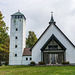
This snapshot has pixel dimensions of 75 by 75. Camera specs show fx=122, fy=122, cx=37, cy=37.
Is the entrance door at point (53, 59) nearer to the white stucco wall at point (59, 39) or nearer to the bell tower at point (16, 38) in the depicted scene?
the white stucco wall at point (59, 39)

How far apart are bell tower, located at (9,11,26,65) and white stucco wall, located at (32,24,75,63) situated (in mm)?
14758

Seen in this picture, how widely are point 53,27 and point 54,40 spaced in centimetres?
385

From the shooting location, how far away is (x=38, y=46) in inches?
1081

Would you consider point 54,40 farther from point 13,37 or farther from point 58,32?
point 13,37

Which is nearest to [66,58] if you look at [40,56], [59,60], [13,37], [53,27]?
[59,60]

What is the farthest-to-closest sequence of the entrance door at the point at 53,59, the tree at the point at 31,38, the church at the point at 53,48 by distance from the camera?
the tree at the point at 31,38, the entrance door at the point at 53,59, the church at the point at 53,48

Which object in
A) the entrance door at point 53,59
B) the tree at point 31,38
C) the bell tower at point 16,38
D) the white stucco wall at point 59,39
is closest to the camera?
the white stucco wall at point 59,39

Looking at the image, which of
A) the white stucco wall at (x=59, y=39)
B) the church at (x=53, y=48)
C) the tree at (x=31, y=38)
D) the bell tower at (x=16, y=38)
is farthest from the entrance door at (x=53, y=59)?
the tree at (x=31, y=38)

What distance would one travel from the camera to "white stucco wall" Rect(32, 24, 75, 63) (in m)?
26.3

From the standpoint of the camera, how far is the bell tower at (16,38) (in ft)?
134

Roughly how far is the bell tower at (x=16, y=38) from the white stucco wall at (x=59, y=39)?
14758 millimetres

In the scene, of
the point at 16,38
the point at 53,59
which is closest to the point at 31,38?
the point at 16,38

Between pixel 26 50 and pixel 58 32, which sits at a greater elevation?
pixel 58 32

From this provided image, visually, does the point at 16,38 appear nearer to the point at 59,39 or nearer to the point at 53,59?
the point at 53,59
